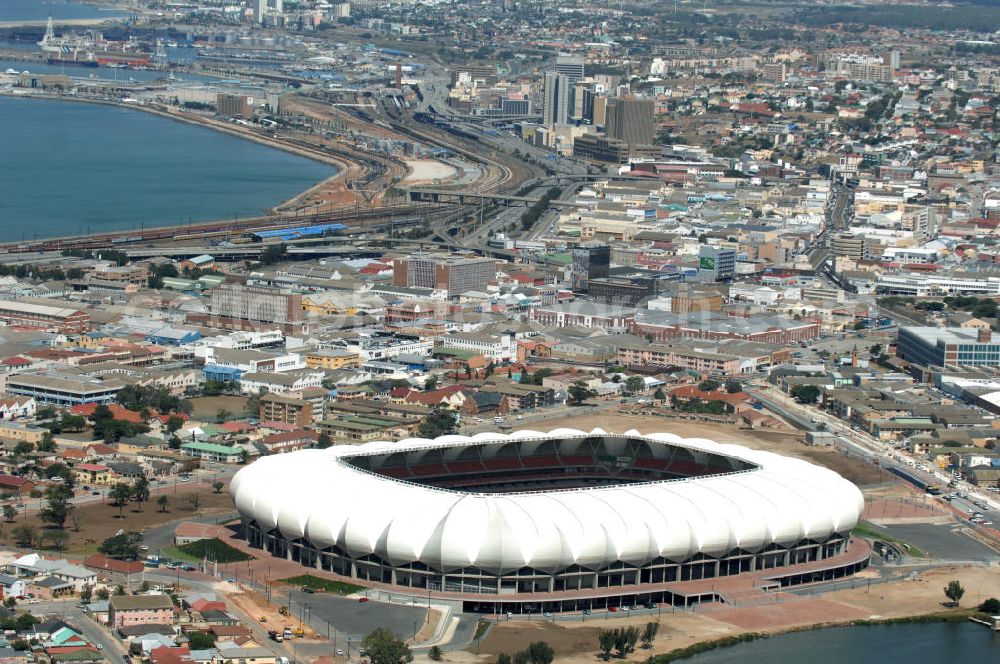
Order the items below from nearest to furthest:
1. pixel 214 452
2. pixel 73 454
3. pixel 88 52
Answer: pixel 73 454, pixel 214 452, pixel 88 52

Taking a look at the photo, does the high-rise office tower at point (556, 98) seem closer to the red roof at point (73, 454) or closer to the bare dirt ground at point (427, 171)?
the bare dirt ground at point (427, 171)

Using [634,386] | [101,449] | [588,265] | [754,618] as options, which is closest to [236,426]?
[101,449]

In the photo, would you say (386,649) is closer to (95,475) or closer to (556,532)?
(556,532)

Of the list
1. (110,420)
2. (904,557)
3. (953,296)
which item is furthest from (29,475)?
(953,296)

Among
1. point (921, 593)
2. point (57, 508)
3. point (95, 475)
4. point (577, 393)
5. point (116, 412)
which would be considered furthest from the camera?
point (577, 393)

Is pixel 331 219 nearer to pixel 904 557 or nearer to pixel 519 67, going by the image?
pixel 904 557

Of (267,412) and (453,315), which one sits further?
(453,315)

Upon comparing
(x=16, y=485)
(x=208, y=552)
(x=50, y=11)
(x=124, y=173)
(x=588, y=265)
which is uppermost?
(x=208, y=552)
